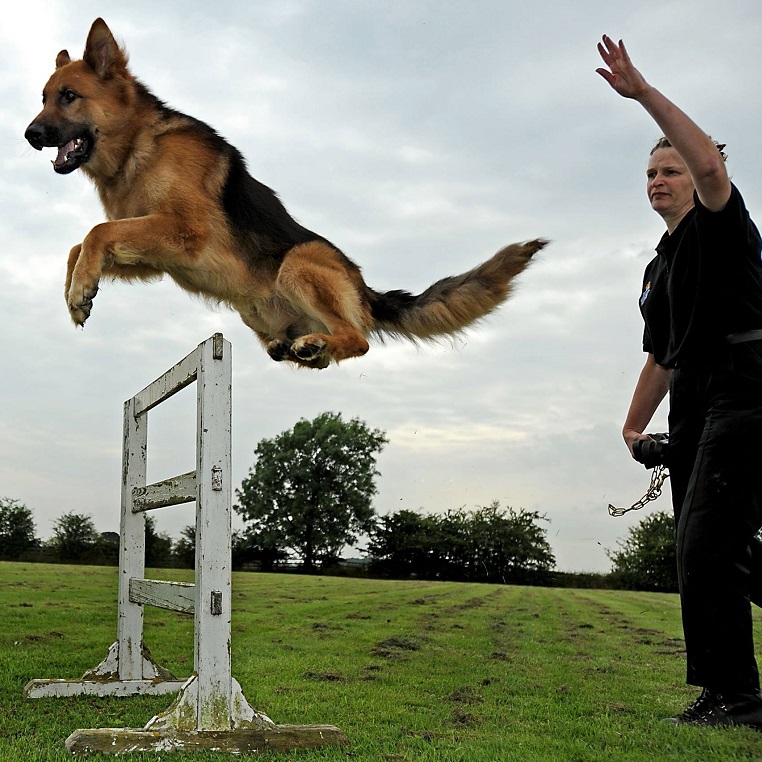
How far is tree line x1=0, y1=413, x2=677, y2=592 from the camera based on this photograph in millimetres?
19266

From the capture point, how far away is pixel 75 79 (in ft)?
12.4

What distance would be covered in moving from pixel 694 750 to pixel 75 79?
411 centimetres

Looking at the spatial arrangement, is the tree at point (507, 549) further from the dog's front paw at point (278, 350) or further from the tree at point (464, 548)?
the dog's front paw at point (278, 350)

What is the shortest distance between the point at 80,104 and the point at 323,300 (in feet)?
5.11

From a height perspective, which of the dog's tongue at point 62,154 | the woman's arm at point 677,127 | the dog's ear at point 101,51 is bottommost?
the woman's arm at point 677,127

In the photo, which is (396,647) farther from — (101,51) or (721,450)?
(101,51)

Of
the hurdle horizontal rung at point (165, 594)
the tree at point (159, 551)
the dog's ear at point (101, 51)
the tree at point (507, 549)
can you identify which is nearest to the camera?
the hurdle horizontal rung at point (165, 594)

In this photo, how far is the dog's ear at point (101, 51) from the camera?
12.6ft

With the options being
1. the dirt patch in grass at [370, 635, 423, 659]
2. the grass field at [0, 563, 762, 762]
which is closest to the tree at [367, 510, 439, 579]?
the grass field at [0, 563, 762, 762]

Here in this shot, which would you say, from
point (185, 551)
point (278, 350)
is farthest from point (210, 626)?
point (185, 551)

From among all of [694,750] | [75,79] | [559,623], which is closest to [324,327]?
[75,79]

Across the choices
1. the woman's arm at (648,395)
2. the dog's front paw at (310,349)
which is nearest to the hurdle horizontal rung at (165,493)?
the dog's front paw at (310,349)

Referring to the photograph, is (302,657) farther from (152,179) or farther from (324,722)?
(152,179)

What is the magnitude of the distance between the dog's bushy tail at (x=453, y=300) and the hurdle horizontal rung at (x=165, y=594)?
5.73 ft
